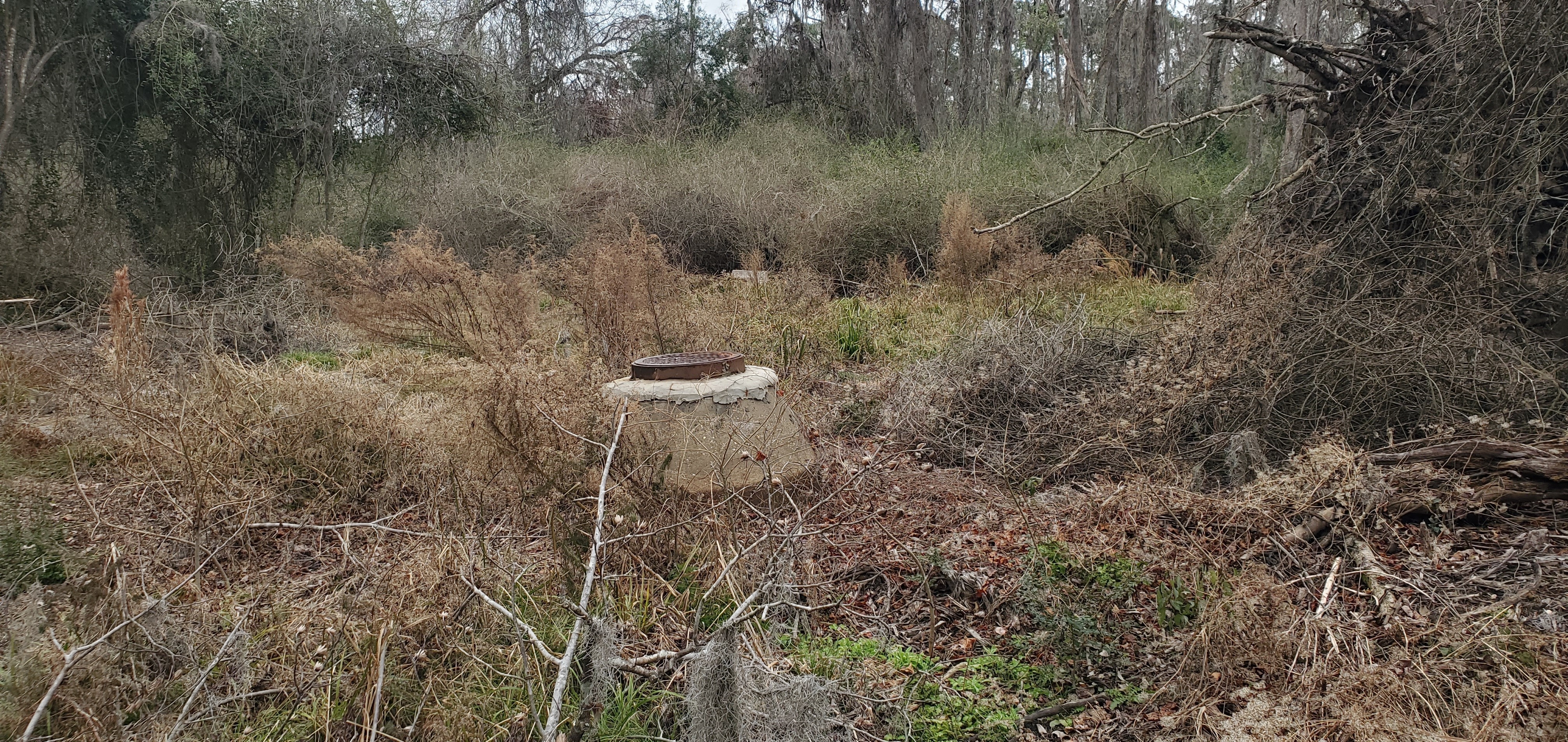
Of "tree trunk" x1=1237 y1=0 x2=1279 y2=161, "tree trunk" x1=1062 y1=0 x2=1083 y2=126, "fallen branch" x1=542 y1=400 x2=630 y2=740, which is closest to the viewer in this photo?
"fallen branch" x1=542 y1=400 x2=630 y2=740

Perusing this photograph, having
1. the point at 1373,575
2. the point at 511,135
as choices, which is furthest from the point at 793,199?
the point at 1373,575

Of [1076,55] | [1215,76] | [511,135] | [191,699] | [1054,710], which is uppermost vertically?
[1076,55]

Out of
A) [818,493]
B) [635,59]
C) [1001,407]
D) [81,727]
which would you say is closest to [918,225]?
[1001,407]

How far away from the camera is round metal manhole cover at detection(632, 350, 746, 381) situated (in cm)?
454

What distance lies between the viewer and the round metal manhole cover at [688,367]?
179 inches

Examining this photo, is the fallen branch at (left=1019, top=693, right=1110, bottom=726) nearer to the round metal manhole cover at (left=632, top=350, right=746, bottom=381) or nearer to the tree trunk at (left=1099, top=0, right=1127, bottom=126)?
the round metal manhole cover at (left=632, top=350, right=746, bottom=381)

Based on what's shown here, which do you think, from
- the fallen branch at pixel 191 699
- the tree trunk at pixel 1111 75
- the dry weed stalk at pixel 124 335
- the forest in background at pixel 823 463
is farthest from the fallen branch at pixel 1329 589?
the tree trunk at pixel 1111 75

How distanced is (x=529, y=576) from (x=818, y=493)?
1.55m

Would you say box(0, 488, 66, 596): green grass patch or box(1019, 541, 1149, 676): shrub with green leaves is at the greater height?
box(0, 488, 66, 596): green grass patch

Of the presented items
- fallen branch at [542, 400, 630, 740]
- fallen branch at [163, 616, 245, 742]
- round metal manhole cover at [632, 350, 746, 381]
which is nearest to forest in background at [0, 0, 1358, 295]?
round metal manhole cover at [632, 350, 746, 381]

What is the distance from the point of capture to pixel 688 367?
453 centimetres

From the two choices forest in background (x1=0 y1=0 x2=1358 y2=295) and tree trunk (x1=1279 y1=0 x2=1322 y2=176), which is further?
tree trunk (x1=1279 y1=0 x2=1322 y2=176)

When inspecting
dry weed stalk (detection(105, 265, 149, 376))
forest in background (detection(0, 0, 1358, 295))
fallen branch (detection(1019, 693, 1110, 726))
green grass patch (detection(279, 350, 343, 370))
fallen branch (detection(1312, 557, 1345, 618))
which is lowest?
fallen branch (detection(1019, 693, 1110, 726))

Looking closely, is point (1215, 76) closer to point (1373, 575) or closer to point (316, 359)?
point (316, 359)
